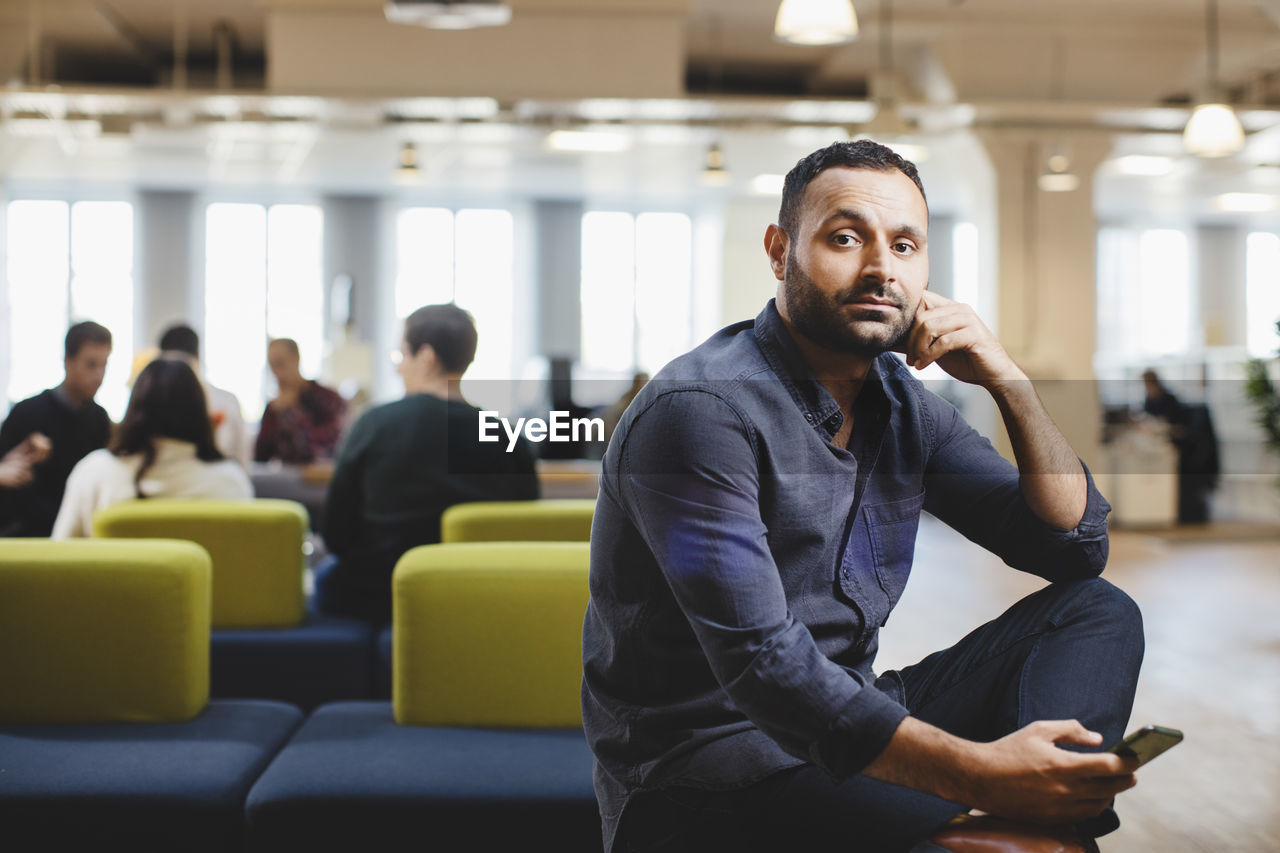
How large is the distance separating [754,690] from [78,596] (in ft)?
5.44

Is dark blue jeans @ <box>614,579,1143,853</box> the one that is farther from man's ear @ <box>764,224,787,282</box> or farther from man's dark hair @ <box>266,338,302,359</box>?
man's dark hair @ <box>266,338,302,359</box>

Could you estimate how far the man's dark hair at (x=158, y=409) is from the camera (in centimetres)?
362

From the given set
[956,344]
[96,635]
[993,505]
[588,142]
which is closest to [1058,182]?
[588,142]

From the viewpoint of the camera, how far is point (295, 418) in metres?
6.73

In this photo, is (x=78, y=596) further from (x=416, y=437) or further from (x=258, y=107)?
(x=258, y=107)

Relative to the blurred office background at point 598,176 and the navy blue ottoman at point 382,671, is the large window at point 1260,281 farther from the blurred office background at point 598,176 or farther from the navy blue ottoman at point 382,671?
the navy blue ottoman at point 382,671

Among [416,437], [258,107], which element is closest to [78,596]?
[416,437]

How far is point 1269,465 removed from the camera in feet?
38.3

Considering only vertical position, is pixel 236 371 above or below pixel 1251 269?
below

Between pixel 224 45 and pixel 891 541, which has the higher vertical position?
pixel 224 45

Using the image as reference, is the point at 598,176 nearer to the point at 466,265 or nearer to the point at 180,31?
the point at 466,265

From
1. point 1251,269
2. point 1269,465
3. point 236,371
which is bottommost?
point 1269,465

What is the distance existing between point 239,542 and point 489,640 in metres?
1.19

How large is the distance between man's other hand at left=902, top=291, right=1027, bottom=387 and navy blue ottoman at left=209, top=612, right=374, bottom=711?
80.6 inches
